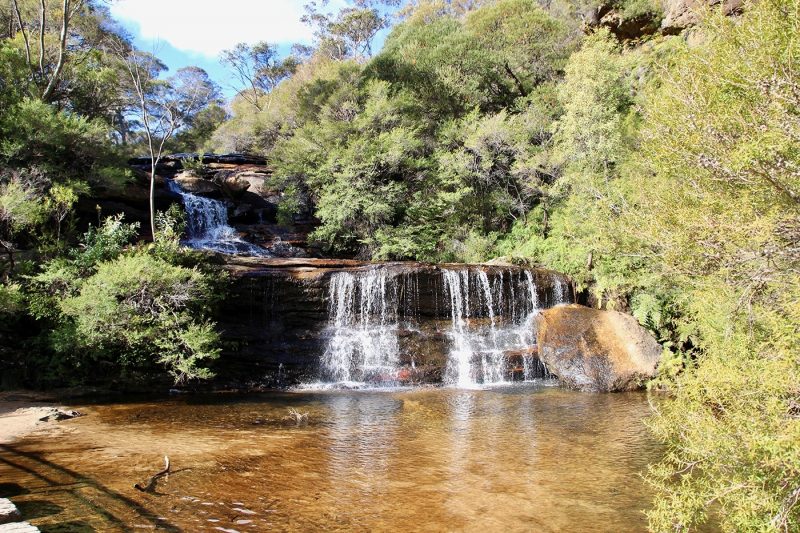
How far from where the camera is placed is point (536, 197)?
21.1 metres

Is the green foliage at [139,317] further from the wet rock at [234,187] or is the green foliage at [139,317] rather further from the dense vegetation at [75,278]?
the wet rock at [234,187]

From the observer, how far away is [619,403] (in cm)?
1029

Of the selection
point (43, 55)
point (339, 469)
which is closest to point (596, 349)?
point (339, 469)

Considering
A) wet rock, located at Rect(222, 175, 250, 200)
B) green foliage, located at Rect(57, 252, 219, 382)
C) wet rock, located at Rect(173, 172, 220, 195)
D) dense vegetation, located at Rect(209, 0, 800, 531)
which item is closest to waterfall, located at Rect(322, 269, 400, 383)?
green foliage, located at Rect(57, 252, 219, 382)

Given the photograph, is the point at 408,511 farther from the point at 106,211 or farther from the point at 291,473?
the point at 106,211

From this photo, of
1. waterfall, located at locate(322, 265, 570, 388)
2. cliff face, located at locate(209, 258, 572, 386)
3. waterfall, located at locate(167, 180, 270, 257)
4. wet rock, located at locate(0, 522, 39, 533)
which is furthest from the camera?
waterfall, located at locate(167, 180, 270, 257)

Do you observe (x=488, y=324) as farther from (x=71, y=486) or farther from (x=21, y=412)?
(x=21, y=412)

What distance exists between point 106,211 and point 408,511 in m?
17.4

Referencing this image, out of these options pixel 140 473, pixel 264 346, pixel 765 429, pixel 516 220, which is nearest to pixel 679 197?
pixel 765 429

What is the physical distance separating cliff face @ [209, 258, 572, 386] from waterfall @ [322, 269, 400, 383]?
0.09 feet

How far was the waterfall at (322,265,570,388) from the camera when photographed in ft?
42.7

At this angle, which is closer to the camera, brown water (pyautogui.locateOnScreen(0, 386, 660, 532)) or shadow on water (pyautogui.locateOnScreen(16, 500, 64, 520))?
shadow on water (pyautogui.locateOnScreen(16, 500, 64, 520))

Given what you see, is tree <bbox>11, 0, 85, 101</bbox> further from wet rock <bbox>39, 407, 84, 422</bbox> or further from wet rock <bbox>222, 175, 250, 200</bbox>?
wet rock <bbox>39, 407, 84, 422</bbox>

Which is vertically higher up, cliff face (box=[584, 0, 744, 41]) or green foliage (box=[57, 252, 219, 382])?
cliff face (box=[584, 0, 744, 41])
